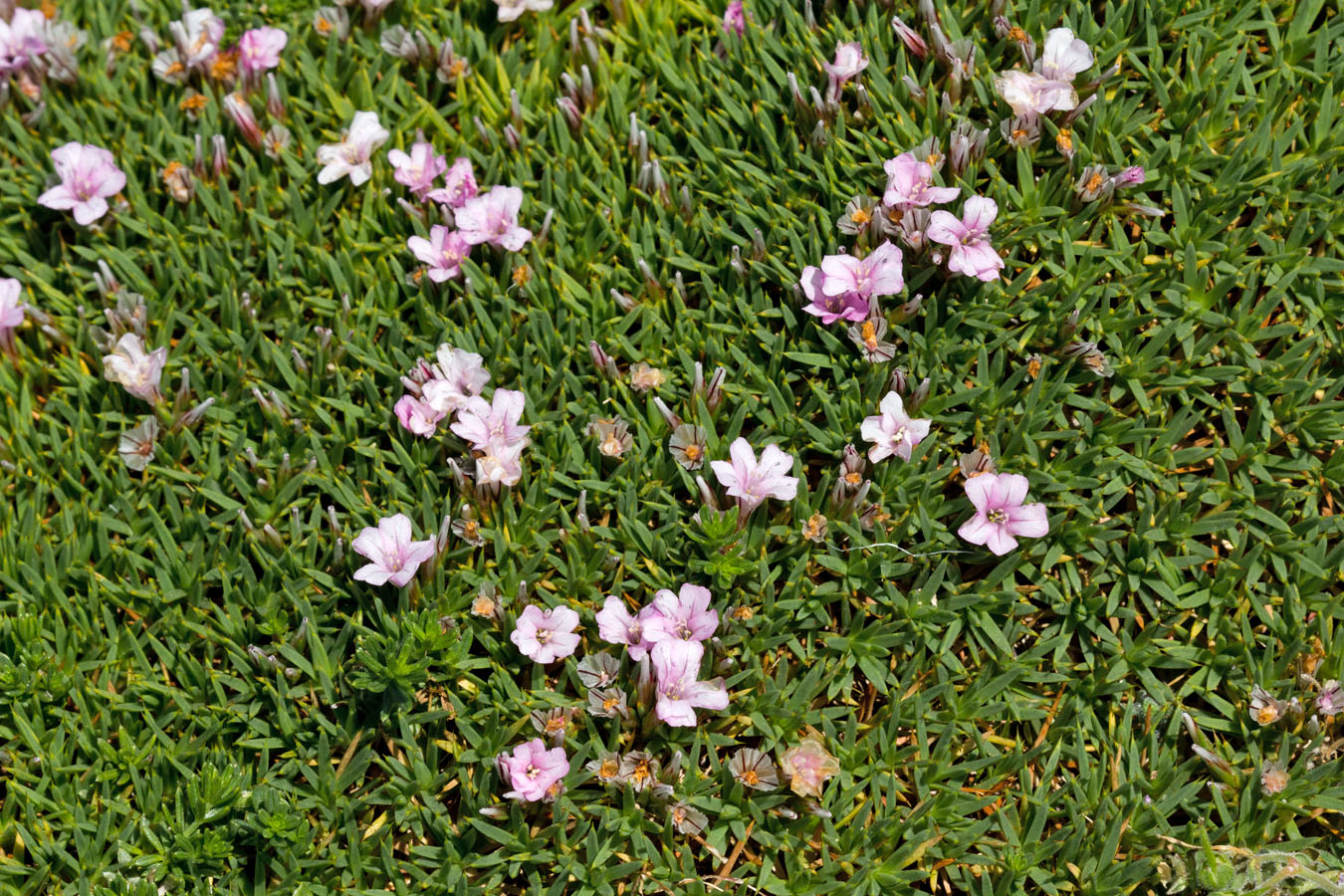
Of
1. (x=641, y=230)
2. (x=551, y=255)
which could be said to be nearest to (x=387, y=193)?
(x=551, y=255)

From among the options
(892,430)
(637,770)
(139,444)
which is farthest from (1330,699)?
(139,444)

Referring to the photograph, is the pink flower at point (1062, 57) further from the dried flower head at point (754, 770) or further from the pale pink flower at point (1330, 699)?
the dried flower head at point (754, 770)

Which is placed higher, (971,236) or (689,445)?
(971,236)

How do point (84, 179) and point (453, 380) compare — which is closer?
point (453, 380)

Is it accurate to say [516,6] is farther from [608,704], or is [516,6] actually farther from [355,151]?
[608,704]

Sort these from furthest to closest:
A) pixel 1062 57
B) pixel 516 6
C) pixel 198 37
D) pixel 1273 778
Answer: pixel 198 37
pixel 516 6
pixel 1062 57
pixel 1273 778

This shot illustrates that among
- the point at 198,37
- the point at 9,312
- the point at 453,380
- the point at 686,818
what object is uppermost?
the point at 198,37

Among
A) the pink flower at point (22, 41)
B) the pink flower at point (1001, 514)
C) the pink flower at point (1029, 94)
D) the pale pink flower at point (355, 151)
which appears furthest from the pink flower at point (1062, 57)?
the pink flower at point (22, 41)
